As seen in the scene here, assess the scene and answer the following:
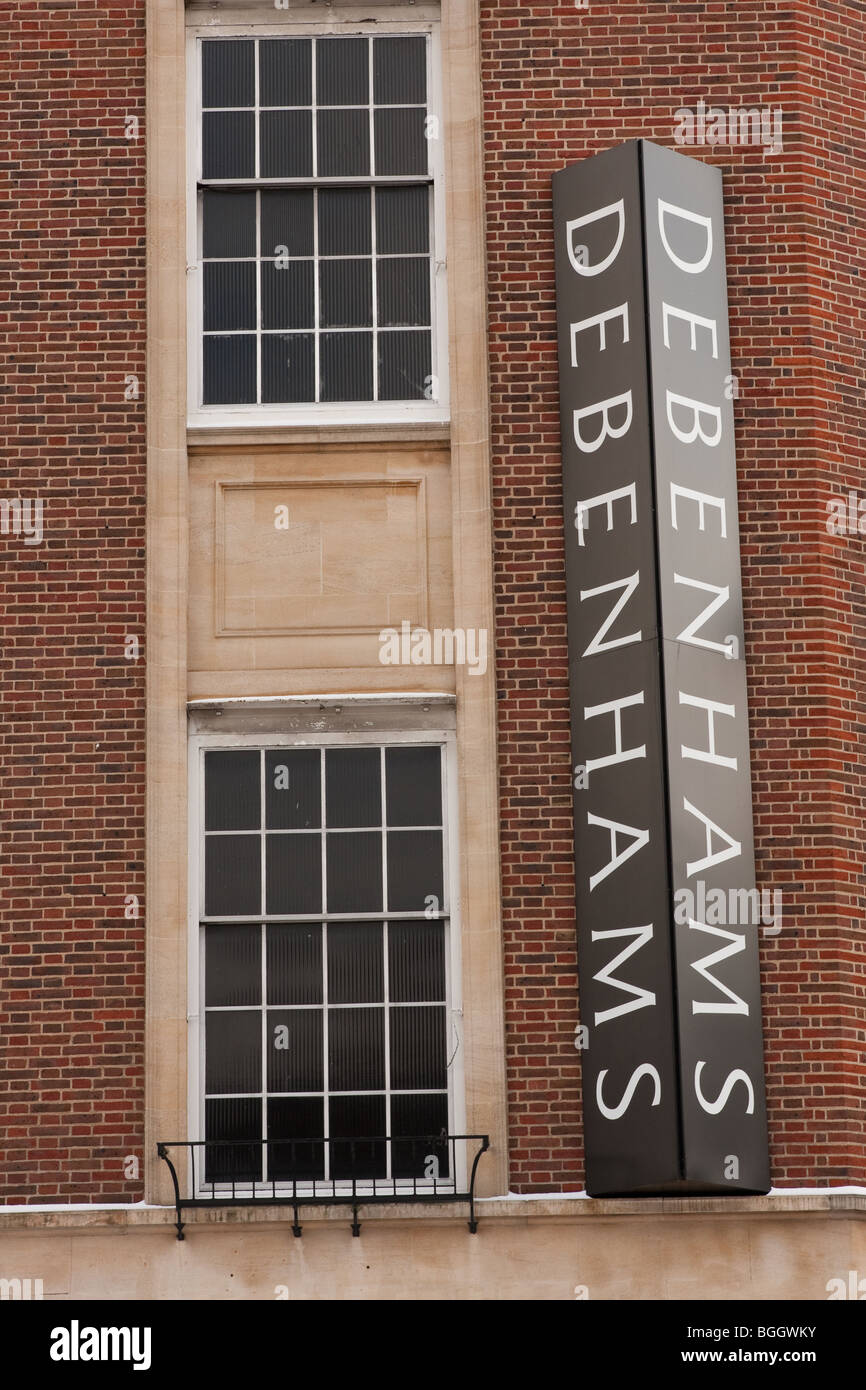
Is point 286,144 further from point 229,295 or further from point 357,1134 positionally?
point 357,1134

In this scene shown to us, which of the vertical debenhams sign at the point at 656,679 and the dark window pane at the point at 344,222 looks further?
the dark window pane at the point at 344,222

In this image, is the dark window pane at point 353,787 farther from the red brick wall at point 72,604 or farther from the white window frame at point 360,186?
the white window frame at point 360,186

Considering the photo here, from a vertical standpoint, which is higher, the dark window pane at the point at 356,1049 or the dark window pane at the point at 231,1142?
the dark window pane at the point at 356,1049

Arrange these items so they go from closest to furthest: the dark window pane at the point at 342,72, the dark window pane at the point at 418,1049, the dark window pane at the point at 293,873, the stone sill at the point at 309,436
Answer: the dark window pane at the point at 418,1049 → the dark window pane at the point at 293,873 → the stone sill at the point at 309,436 → the dark window pane at the point at 342,72

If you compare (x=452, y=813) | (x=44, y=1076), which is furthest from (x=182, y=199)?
(x=44, y=1076)

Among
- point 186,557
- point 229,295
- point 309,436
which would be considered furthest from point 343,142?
point 186,557

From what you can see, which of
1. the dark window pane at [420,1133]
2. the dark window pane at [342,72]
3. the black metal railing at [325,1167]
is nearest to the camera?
the black metal railing at [325,1167]

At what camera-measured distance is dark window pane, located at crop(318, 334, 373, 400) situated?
47.2 ft

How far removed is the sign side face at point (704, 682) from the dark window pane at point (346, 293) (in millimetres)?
1804

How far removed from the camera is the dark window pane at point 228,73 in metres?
14.8

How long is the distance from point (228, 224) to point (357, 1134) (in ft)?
18.7

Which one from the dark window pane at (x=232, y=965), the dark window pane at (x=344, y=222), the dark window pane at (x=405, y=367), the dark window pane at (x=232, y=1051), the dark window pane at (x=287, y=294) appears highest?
the dark window pane at (x=344, y=222)

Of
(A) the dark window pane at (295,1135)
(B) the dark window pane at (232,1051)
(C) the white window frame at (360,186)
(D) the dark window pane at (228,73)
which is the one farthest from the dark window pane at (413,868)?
(D) the dark window pane at (228,73)
